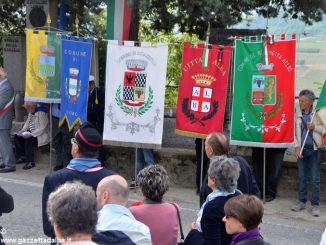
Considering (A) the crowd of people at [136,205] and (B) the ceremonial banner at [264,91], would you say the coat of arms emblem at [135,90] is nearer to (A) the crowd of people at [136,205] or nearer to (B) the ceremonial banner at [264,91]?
(B) the ceremonial banner at [264,91]

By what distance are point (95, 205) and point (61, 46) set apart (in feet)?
21.0

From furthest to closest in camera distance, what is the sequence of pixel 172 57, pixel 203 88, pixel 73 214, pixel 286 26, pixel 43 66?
pixel 172 57 < pixel 286 26 < pixel 43 66 < pixel 203 88 < pixel 73 214

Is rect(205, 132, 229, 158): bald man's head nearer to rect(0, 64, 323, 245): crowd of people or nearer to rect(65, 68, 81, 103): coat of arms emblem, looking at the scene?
rect(0, 64, 323, 245): crowd of people

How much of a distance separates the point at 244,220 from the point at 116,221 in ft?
2.55

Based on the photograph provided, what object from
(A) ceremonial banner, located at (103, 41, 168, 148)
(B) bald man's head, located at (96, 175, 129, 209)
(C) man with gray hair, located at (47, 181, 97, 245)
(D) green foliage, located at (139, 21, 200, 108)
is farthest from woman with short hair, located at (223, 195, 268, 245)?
(D) green foliage, located at (139, 21, 200, 108)

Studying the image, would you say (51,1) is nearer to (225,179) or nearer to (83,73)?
(83,73)

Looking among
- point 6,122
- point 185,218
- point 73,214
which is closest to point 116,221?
point 73,214

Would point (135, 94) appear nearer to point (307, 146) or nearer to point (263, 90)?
point (263, 90)

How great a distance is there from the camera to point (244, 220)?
3.27 metres

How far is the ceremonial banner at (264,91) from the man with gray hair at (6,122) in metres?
4.14

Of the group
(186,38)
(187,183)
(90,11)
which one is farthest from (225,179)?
(186,38)

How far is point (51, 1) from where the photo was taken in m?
11.0

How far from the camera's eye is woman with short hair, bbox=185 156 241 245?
3.73 metres

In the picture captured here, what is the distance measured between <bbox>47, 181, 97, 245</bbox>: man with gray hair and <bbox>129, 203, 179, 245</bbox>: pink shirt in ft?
2.72
